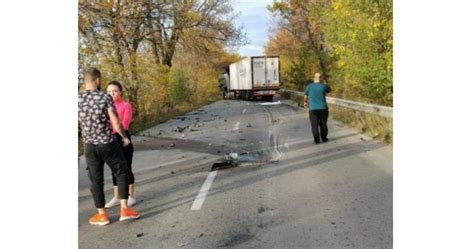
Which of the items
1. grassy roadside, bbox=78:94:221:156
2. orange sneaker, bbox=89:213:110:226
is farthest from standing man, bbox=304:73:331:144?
orange sneaker, bbox=89:213:110:226

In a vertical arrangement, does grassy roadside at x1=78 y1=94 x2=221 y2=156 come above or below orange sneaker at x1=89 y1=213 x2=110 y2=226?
above

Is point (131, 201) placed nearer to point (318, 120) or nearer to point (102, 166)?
point (102, 166)

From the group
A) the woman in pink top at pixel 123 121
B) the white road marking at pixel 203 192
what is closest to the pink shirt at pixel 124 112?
the woman in pink top at pixel 123 121

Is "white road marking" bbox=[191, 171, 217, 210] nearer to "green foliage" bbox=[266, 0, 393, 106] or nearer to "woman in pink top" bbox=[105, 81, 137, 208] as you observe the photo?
"woman in pink top" bbox=[105, 81, 137, 208]

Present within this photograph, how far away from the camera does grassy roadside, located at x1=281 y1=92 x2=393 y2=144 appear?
3637 mm

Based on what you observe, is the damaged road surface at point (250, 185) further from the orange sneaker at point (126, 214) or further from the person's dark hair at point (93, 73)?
the person's dark hair at point (93, 73)

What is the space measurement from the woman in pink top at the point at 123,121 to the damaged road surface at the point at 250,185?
5 cm

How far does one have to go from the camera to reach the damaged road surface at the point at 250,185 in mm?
2795

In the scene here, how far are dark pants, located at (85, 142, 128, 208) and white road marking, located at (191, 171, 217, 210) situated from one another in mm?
486

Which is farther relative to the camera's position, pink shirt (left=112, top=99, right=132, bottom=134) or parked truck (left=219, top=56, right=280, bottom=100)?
parked truck (left=219, top=56, right=280, bottom=100)

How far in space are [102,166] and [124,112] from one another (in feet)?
1.22
